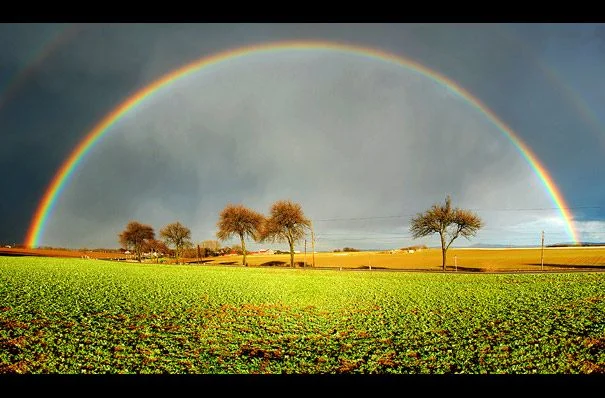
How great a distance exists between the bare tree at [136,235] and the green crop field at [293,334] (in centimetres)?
11538

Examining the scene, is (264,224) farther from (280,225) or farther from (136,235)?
(136,235)

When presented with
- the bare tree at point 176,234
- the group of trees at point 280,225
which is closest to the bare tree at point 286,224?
the group of trees at point 280,225

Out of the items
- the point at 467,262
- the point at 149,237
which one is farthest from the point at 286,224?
the point at 149,237

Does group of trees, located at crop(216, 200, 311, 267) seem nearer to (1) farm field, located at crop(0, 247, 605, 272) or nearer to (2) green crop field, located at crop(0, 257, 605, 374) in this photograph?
(1) farm field, located at crop(0, 247, 605, 272)

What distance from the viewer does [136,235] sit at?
130 metres

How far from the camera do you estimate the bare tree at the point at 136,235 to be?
130m

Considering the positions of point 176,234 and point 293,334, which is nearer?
point 293,334

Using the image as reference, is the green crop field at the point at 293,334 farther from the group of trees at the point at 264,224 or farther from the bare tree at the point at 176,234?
the bare tree at the point at 176,234

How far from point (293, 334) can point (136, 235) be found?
431ft

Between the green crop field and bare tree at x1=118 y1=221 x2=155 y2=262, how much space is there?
379 ft

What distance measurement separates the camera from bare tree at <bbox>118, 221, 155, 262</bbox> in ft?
427
